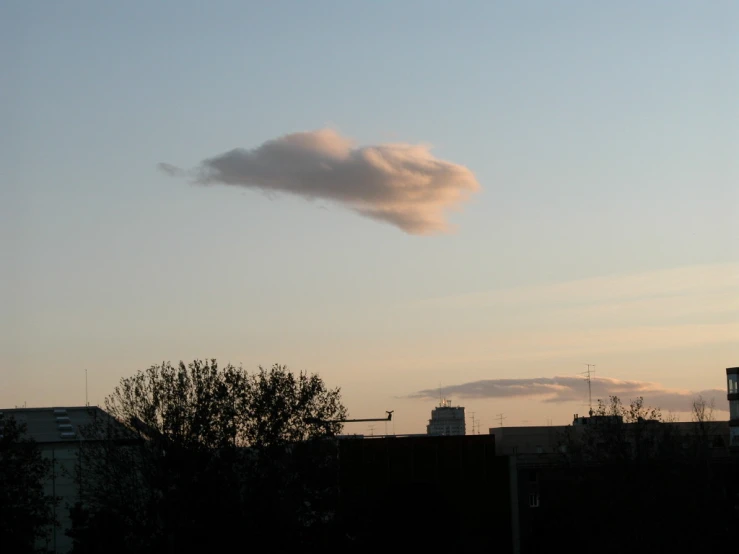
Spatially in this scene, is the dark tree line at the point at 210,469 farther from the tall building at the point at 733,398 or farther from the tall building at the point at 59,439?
the tall building at the point at 733,398

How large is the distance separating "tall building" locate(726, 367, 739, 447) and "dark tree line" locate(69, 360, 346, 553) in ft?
297

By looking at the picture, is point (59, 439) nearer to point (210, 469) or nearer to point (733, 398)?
point (210, 469)

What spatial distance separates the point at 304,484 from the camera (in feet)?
214

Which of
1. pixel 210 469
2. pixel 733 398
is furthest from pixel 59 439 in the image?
pixel 733 398

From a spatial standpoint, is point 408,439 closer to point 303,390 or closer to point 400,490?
point 400,490

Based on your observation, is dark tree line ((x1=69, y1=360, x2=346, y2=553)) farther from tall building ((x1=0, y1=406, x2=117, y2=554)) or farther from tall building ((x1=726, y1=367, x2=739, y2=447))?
tall building ((x1=726, y1=367, x2=739, y2=447))

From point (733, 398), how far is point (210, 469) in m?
101

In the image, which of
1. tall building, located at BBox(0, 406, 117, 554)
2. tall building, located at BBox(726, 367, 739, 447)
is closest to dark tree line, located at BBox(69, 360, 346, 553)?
tall building, located at BBox(0, 406, 117, 554)

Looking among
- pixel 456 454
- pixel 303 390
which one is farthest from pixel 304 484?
pixel 456 454

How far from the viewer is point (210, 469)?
64812mm

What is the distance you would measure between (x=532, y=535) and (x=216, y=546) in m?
53.3

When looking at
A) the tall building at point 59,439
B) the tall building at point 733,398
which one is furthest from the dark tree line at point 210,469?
the tall building at point 733,398

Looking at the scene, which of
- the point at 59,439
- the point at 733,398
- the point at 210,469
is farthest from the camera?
the point at 733,398

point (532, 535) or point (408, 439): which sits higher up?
point (408, 439)
